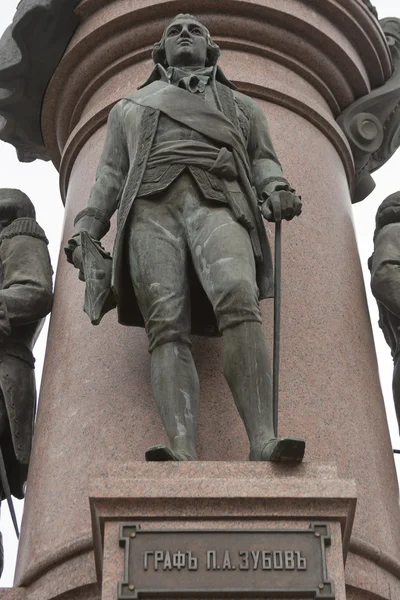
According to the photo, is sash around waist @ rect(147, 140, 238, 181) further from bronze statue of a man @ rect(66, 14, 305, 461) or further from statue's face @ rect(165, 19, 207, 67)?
statue's face @ rect(165, 19, 207, 67)

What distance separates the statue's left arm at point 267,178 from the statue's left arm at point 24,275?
1858mm

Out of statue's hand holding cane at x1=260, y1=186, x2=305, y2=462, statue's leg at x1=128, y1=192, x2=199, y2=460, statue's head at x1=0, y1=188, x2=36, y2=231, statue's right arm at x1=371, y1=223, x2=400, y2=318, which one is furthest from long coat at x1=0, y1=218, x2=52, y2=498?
statue's right arm at x1=371, y1=223, x2=400, y2=318

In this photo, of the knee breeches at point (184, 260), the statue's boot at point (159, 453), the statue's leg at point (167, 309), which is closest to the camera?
the statue's boot at point (159, 453)

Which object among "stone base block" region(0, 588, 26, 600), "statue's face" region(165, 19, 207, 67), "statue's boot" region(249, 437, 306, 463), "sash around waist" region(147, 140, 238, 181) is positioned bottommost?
"stone base block" region(0, 588, 26, 600)

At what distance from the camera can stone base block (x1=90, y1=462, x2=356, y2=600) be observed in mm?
6211

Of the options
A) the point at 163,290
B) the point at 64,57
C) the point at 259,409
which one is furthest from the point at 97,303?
the point at 64,57

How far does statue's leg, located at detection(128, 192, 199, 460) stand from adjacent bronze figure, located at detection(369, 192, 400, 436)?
190 cm

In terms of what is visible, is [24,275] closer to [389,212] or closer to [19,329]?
[19,329]

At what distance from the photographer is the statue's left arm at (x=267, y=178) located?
311 inches

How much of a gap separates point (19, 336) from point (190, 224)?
2.07 m

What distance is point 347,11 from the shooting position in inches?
432

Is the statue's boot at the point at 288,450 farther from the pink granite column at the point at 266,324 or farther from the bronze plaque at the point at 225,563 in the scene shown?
the pink granite column at the point at 266,324

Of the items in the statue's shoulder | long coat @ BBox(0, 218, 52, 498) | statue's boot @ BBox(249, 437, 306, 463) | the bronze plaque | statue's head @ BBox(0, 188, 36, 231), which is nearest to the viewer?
the bronze plaque

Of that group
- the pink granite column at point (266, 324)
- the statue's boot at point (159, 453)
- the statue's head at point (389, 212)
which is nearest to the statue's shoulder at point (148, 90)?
the pink granite column at point (266, 324)
